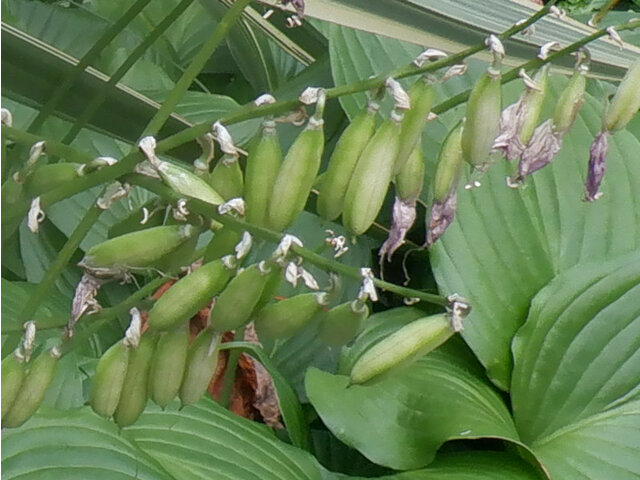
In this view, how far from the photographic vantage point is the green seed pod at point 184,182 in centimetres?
32

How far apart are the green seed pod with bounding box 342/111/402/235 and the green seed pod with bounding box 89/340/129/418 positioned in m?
0.11

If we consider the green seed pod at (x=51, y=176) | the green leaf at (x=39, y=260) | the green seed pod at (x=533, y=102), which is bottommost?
the green leaf at (x=39, y=260)

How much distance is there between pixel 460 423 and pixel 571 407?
12 cm

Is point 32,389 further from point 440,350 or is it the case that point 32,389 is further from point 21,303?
point 440,350

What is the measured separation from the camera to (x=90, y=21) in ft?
3.58

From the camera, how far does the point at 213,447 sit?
0.60 metres

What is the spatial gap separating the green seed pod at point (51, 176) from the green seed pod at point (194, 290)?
2.2 inches

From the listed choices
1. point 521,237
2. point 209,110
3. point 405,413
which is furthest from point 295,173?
point 209,110

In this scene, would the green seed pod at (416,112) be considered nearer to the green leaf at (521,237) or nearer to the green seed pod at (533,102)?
the green seed pod at (533,102)

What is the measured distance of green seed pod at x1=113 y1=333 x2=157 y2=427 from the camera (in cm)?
37

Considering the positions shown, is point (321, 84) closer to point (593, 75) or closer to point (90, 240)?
point (90, 240)

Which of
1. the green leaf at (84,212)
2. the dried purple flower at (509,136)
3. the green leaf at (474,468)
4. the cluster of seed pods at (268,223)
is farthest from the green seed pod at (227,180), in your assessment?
the green leaf at (84,212)

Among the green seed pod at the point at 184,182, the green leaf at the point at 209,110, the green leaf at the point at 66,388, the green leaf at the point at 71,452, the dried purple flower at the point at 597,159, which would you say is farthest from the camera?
the green leaf at the point at 209,110

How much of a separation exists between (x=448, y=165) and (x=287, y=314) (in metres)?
0.10
